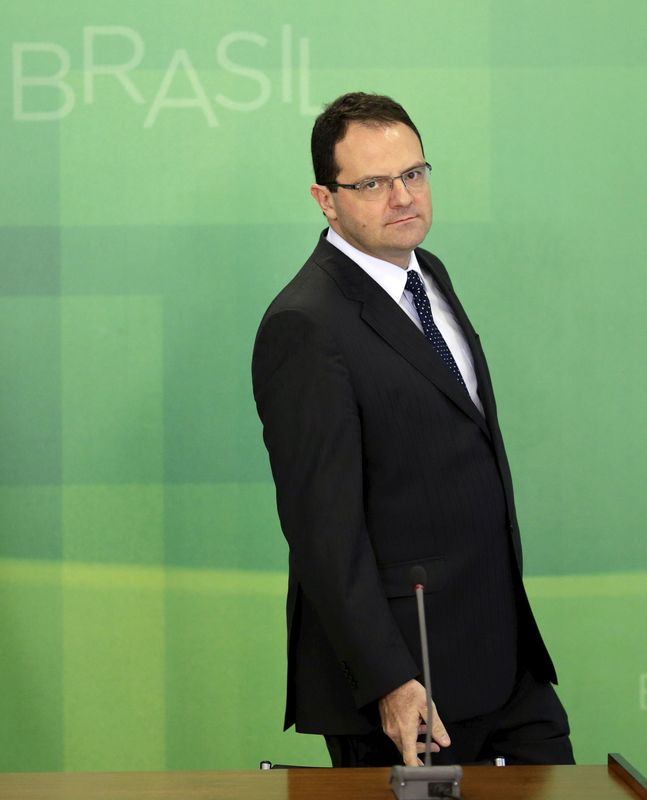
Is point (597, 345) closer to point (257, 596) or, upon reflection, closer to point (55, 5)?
point (257, 596)

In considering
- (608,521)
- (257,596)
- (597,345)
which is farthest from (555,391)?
(257,596)

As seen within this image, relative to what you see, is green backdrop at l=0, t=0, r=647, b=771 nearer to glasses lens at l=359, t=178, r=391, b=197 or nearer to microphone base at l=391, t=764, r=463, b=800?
glasses lens at l=359, t=178, r=391, b=197

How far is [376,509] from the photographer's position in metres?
2.09

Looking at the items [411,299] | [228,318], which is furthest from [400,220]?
[228,318]

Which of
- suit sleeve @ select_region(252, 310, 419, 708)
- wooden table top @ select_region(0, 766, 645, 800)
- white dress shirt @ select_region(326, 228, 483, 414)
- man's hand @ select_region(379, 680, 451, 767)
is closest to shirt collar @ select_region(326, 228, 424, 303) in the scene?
white dress shirt @ select_region(326, 228, 483, 414)

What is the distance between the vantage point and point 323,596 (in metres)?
1.98

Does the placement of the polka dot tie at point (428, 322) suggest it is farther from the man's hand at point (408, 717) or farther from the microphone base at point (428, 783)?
the microphone base at point (428, 783)

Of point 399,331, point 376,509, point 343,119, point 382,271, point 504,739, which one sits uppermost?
point 343,119

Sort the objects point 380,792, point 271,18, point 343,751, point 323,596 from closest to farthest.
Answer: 1. point 380,792
2. point 323,596
3. point 343,751
4. point 271,18

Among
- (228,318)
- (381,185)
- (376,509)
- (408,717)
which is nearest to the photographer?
(408,717)

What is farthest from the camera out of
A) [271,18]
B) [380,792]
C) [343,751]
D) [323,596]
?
[271,18]

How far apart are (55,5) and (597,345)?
1621 millimetres

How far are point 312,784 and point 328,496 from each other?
507 mm

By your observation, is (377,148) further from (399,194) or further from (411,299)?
(411,299)
